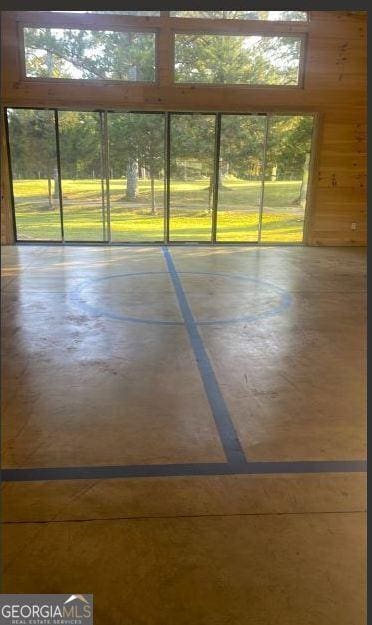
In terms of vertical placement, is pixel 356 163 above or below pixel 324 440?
above

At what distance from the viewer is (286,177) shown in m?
10.3

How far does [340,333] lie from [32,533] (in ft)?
11.7

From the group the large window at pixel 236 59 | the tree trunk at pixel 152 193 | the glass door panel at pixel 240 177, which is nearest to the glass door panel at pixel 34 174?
the tree trunk at pixel 152 193

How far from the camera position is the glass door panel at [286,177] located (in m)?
10.0

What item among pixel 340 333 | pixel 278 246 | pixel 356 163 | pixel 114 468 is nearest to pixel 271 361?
pixel 340 333

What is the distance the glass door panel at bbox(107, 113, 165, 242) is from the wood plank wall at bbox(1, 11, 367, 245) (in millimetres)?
363

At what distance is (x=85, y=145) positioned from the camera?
9.72 metres

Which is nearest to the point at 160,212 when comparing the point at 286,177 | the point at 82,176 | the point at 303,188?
the point at 82,176

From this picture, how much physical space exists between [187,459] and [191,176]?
832cm

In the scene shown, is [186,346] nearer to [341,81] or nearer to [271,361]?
[271,361]

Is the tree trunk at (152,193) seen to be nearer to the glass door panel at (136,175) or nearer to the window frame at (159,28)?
the glass door panel at (136,175)

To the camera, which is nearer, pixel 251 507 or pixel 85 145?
pixel 251 507

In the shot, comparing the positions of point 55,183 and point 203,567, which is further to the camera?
point 55,183

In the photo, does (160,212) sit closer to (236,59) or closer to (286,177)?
(286,177)
